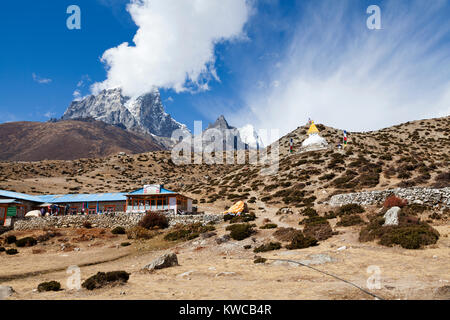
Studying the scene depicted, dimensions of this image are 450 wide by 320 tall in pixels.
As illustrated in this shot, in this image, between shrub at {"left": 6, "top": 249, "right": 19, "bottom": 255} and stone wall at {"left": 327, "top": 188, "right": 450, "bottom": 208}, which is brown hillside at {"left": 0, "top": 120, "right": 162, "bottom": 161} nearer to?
shrub at {"left": 6, "top": 249, "right": 19, "bottom": 255}

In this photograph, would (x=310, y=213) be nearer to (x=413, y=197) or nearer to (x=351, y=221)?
(x=351, y=221)

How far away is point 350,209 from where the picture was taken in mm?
25312

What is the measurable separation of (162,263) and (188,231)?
1294 cm

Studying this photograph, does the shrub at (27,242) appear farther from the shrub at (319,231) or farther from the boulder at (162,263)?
the shrub at (319,231)

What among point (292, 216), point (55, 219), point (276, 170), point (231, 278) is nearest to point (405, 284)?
point (231, 278)

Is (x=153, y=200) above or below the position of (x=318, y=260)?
above

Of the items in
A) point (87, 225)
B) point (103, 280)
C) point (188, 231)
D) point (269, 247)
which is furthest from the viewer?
point (87, 225)

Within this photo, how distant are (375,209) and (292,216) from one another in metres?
8.49

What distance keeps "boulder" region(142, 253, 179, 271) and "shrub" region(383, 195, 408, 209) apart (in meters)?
18.0

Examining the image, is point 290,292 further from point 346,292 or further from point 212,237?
point 212,237

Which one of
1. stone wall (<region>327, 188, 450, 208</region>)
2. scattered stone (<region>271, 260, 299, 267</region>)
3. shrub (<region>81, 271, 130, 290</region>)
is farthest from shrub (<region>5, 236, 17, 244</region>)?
stone wall (<region>327, 188, 450, 208</region>)

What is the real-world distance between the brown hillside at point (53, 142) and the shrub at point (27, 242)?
5585 inches

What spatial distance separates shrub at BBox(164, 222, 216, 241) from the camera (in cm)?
2668

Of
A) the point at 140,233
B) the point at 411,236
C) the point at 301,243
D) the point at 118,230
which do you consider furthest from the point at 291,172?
the point at 411,236
